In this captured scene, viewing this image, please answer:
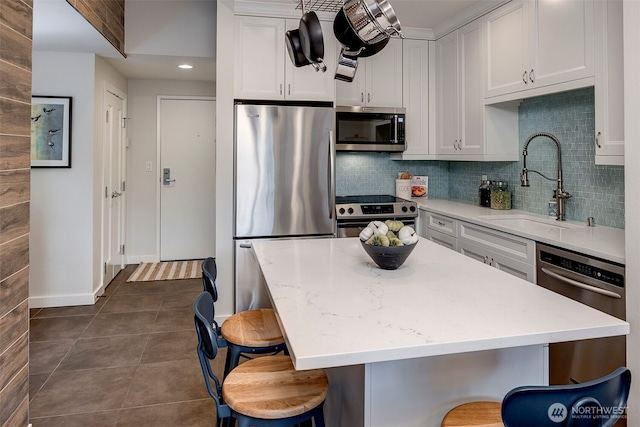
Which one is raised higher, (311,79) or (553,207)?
(311,79)

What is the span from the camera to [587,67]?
225cm

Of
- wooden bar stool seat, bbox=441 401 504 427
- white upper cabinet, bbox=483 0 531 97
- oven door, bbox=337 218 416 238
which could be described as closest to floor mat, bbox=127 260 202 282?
oven door, bbox=337 218 416 238

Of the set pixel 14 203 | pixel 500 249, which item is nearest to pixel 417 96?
pixel 500 249

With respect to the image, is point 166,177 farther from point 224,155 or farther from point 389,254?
point 389,254

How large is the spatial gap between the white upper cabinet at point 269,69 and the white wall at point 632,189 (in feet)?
6.85

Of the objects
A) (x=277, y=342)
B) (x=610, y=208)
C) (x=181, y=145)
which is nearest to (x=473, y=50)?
(x=610, y=208)

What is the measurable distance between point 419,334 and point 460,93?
302 cm

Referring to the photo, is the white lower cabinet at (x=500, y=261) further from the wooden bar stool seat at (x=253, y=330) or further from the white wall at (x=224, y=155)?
the white wall at (x=224, y=155)

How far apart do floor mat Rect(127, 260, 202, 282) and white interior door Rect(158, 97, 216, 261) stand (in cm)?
17

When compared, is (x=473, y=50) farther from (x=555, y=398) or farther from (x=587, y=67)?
(x=555, y=398)

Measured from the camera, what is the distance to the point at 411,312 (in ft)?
3.96

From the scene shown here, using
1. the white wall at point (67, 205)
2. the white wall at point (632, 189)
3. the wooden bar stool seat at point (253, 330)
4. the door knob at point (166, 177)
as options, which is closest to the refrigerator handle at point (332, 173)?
the wooden bar stool seat at point (253, 330)

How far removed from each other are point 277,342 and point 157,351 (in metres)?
1.61

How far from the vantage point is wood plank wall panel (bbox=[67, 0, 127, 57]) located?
277 cm
